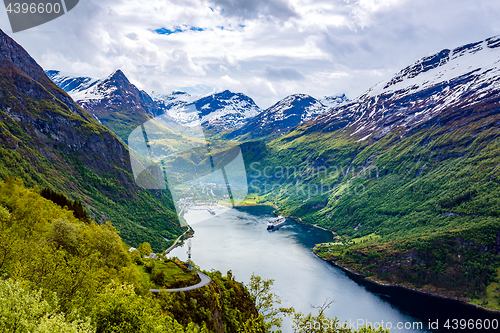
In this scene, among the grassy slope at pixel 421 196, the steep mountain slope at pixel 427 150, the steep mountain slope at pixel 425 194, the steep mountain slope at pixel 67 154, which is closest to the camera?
the steep mountain slope at pixel 67 154

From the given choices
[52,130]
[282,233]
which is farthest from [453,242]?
[52,130]

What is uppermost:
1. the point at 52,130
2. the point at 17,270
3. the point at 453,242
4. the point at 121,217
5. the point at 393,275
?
the point at 52,130

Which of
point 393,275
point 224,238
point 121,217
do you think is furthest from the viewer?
point 224,238

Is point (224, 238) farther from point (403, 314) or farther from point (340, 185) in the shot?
point (340, 185)

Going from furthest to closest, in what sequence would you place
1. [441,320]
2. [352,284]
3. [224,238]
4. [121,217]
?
[224,238], [121,217], [352,284], [441,320]

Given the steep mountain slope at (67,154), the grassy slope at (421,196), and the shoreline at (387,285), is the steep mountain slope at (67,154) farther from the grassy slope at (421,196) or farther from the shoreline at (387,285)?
the grassy slope at (421,196)

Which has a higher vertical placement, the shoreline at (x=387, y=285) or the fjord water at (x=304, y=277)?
the fjord water at (x=304, y=277)

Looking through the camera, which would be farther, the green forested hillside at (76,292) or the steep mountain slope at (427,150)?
the steep mountain slope at (427,150)

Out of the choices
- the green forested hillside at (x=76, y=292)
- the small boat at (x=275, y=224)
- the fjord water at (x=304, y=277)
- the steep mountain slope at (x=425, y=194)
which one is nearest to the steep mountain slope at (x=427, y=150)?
the steep mountain slope at (x=425, y=194)
